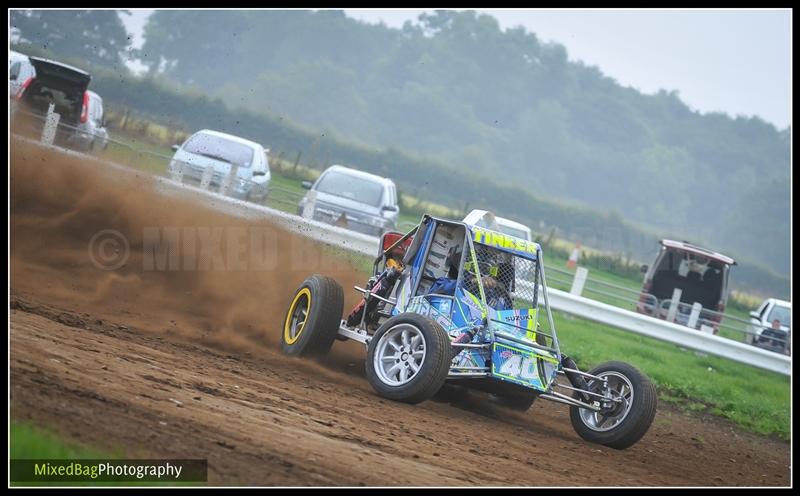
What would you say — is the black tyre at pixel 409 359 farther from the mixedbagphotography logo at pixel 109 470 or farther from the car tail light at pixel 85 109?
the car tail light at pixel 85 109

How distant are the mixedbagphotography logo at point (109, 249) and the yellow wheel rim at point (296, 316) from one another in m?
2.66

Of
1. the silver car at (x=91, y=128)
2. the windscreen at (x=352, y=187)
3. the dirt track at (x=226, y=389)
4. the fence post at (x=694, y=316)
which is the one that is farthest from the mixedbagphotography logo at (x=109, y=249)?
the fence post at (x=694, y=316)

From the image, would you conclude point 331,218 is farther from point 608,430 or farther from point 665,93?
point 665,93

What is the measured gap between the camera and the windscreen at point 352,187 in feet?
67.2

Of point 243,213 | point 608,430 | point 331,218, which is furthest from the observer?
point 331,218

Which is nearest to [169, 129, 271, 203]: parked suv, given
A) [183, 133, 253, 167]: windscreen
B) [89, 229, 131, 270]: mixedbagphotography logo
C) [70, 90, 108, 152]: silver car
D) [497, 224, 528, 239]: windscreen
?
[183, 133, 253, 167]: windscreen

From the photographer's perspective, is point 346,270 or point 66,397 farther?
point 346,270

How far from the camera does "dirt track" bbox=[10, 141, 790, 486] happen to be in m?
5.69

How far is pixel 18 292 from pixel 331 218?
979 cm

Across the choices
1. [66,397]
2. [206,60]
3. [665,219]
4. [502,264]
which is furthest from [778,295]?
[66,397]

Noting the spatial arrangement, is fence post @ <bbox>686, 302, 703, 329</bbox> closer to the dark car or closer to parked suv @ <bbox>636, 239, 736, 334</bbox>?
parked suv @ <bbox>636, 239, 736, 334</bbox>

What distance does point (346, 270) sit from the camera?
14.4 m

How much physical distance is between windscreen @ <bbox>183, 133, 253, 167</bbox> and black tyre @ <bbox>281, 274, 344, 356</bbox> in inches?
393

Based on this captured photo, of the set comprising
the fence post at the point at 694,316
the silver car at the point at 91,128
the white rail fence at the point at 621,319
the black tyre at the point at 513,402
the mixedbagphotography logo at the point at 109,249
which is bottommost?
the black tyre at the point at 513,402
